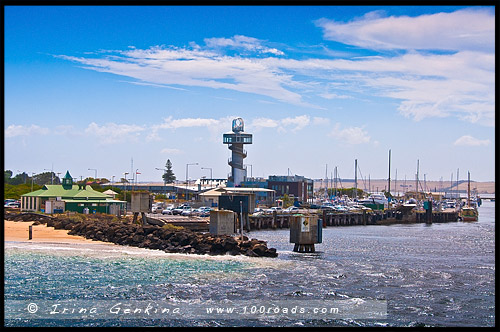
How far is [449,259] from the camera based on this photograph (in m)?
48.3

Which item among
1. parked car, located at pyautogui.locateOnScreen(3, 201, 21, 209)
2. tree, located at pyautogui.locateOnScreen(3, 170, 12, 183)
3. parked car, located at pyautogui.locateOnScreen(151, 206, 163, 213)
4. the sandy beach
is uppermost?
tree, located at pyautogui.locateOnScreen(3, 170, 12, 183)

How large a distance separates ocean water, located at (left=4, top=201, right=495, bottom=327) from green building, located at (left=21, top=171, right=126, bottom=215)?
28.3 m

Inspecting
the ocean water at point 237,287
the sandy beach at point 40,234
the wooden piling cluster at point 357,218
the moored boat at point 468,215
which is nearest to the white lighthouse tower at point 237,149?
the wooden piling cluster at point 357,218

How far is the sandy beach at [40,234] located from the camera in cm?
4984

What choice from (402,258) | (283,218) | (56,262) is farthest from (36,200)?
(402,258)

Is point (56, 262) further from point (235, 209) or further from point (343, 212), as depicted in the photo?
point (343, 212)

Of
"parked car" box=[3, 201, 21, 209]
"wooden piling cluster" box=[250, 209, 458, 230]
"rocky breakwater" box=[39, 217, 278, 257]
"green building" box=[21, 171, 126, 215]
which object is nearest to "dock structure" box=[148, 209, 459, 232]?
"wooden piling cluster" box=[250, 209, 458, 230]

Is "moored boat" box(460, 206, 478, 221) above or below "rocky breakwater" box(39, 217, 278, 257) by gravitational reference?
below

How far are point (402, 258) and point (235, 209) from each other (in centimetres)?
2157

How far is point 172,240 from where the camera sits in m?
47.2

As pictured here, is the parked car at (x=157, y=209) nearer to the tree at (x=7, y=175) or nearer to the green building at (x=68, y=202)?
the green building at (x=68, y=202)

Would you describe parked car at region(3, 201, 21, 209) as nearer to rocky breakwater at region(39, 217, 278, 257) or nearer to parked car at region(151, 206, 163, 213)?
parked car at region(151, 206, 163, 213)

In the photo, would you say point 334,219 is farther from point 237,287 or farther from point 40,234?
point 237,287

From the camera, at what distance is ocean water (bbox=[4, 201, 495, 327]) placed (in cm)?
2556
